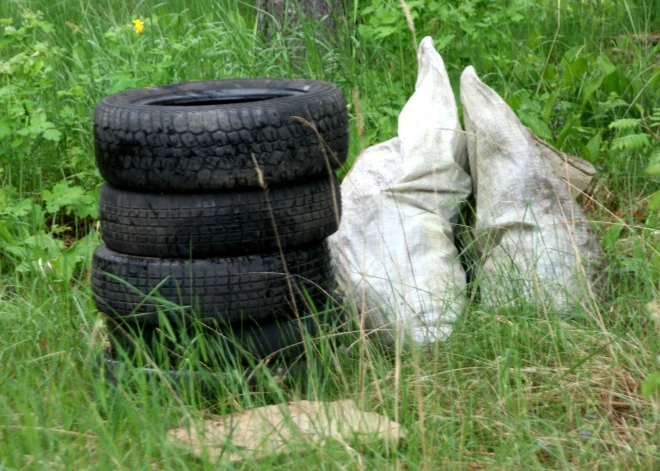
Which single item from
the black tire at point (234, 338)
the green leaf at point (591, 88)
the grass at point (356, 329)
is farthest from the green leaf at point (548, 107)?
the black tire at point (234, 338)

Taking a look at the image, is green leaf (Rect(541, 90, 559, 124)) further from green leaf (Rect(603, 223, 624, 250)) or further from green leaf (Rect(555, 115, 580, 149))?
green leaf (Rect(603, 223, 624, 250))

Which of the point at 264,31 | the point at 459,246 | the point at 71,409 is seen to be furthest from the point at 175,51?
the point at 71,409

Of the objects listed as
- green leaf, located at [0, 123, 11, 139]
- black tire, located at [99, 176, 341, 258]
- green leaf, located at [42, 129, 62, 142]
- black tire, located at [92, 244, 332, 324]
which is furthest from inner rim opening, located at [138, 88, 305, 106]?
green leaf, located at [0, 123, 11, 139]

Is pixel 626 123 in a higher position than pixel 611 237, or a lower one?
higher

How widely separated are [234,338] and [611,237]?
1658 millimetres

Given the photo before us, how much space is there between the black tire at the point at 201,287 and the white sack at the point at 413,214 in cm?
48

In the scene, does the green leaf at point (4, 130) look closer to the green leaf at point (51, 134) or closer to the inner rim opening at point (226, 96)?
the green leaf at point (51, 134)

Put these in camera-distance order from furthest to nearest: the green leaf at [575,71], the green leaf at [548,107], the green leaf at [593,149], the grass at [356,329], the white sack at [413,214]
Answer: the green leaf at [575,71] < the green leaf at [548,107] < the green leaf at [593,149] < the white sack at [413,214] < the grass at [356,329]

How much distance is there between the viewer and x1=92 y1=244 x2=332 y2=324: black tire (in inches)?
109

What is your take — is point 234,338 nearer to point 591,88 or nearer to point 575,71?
point 591,88

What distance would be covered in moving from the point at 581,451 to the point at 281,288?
1.04 m

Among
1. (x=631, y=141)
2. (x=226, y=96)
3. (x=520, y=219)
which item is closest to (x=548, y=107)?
(x=631, y=141)

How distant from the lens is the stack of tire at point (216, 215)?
8.97 ft

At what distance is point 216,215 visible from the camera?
109 inches
